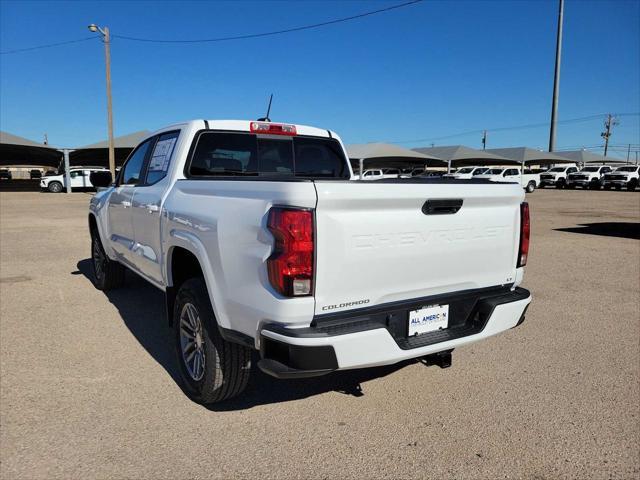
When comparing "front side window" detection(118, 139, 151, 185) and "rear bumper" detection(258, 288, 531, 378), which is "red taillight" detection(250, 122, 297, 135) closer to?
"front side window" detection(118, 139, 151, 185)

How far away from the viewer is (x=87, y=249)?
31.7 ft

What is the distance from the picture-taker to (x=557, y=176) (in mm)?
44562

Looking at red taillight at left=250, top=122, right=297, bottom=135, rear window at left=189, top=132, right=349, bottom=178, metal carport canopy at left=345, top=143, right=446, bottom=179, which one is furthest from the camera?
metal carport canopy at left=345, top=143, right=446, bottom=179

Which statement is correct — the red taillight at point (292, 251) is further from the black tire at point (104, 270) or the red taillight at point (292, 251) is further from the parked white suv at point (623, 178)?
the parked white suv at point (623, 178)

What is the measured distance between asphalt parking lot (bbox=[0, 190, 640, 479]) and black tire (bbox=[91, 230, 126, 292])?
70 cm

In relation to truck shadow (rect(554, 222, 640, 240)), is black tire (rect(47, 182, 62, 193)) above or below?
above

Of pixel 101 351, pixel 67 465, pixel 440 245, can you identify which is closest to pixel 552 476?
pixel 440 245

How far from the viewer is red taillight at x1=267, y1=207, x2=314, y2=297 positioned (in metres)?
2.29

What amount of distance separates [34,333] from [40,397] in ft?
5.05

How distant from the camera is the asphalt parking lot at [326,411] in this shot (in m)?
2.63

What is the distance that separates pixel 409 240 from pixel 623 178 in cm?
4258

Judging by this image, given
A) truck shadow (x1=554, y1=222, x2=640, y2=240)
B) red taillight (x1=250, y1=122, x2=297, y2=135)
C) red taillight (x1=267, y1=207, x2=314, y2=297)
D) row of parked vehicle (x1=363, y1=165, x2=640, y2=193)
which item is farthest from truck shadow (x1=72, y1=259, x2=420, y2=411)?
row of parked vehicle (x1=363, y1=165, x2=640, y2=193)

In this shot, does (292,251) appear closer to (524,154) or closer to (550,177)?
(550,177)

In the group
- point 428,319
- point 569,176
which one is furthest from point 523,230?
point 569,176
